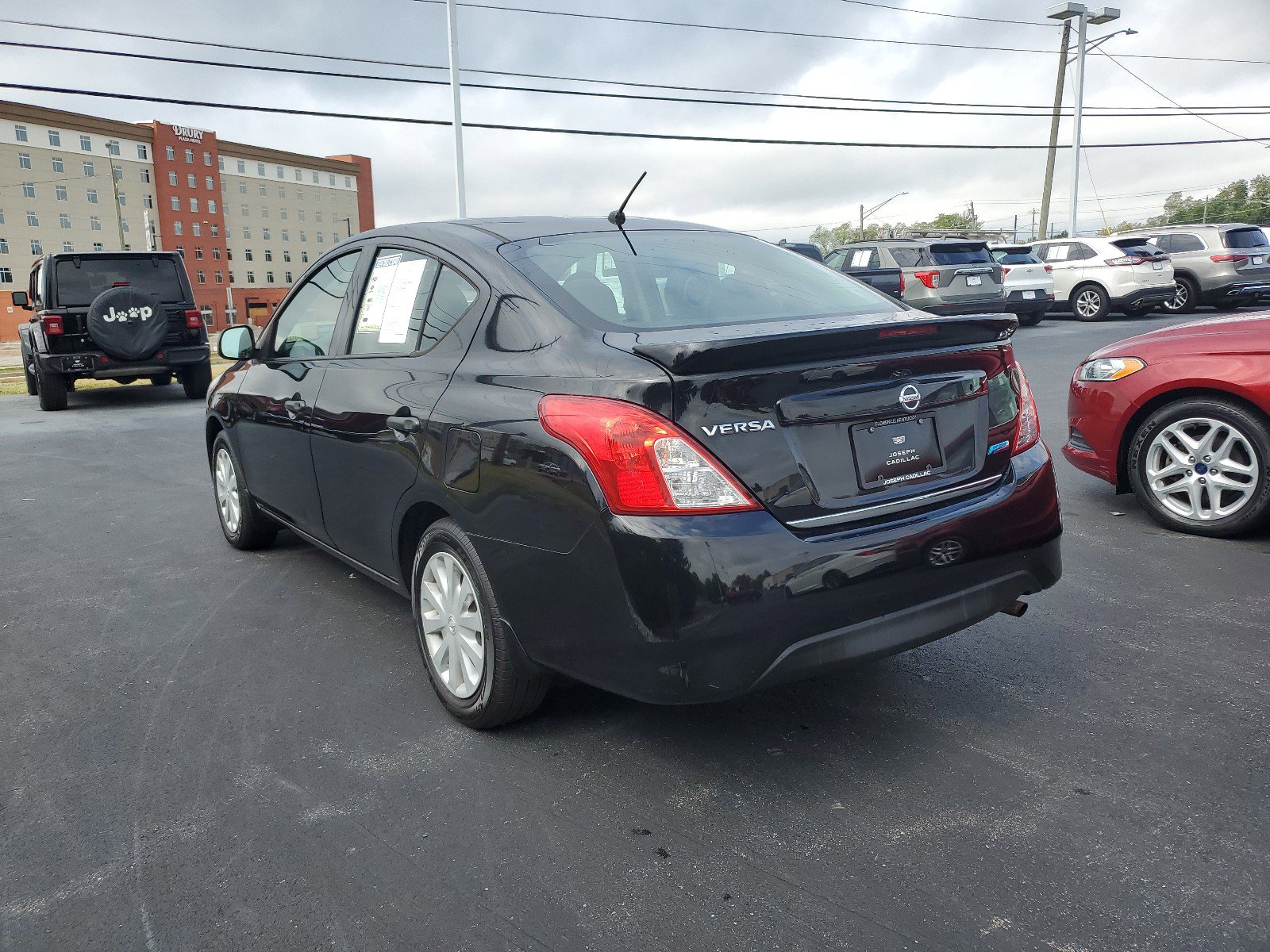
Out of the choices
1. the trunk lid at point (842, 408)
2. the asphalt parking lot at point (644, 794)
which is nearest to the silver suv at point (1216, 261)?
the asphalt parking lot at point (644, 794)

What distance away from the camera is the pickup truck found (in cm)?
1778

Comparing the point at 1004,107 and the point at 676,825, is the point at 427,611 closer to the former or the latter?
the point at 676,825

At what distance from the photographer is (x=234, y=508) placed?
17.6 feet

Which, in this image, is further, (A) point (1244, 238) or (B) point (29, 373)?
(A) point (1244, 238)

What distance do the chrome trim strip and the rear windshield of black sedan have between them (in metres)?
0.71

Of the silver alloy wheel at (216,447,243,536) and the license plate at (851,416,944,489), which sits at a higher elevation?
the license plate at (851,416,944,489)

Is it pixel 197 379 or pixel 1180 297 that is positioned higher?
pixel 1180 297

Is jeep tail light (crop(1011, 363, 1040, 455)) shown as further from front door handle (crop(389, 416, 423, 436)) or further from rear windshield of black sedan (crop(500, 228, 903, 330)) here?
front door handle (crop(389, 416, 423, 436))

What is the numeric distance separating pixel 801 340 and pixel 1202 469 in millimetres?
3526

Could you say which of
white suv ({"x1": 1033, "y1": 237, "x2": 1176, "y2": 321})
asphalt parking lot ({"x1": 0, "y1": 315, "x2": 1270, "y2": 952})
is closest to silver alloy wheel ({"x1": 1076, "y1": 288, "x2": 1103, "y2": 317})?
white suv ({"x1": 1033, "y1": 237, "x2": 1176, "y2": 321})

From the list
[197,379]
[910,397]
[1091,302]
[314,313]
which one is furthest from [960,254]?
[910,397]

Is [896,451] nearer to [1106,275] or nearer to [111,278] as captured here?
[111,278]

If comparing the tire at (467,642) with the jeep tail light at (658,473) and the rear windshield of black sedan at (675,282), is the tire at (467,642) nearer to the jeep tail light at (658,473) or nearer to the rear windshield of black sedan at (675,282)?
the jeep tail light at (658,473)

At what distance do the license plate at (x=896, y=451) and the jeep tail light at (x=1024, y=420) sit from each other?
42 centimetres
